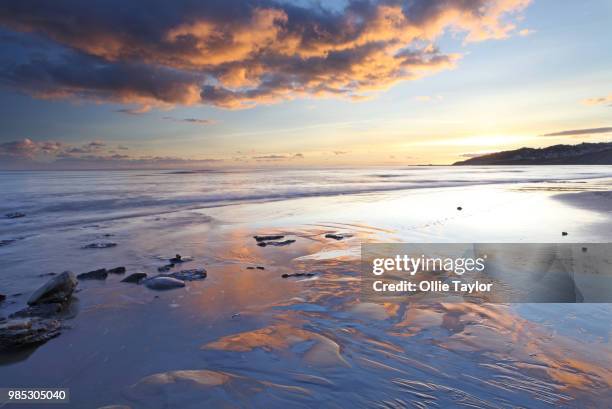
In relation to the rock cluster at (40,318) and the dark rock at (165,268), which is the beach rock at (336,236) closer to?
the dark rock at (165,268)

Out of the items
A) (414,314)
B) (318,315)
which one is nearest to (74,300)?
(318,315)

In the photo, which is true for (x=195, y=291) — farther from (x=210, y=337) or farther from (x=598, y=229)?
(x=598, y=229)

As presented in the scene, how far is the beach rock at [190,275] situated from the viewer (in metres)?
6.00

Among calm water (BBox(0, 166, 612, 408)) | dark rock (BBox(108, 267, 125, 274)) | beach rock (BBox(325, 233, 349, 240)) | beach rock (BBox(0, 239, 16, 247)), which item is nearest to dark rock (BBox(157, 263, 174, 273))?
calm water (BBox(0, 166, 612, 408))

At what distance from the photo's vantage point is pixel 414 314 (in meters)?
4.51

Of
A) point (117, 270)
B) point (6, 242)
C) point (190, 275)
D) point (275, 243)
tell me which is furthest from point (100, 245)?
point (275, 243)

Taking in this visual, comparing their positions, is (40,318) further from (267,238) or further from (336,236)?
(336,236)

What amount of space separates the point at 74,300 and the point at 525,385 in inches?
226

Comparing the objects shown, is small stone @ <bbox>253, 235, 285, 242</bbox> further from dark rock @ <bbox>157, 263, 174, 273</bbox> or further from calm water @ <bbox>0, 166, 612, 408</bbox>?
dark rock @ <bbox>157, 263, 174, 273</bbox>

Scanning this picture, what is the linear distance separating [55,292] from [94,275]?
130cm

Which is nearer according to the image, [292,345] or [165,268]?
[292,345]

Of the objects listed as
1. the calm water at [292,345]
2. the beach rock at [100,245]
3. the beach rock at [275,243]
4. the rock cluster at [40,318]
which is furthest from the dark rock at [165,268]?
the beach rock at [100,245]

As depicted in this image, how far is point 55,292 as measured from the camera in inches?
191

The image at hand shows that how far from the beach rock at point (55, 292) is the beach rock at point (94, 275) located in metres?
0.95
